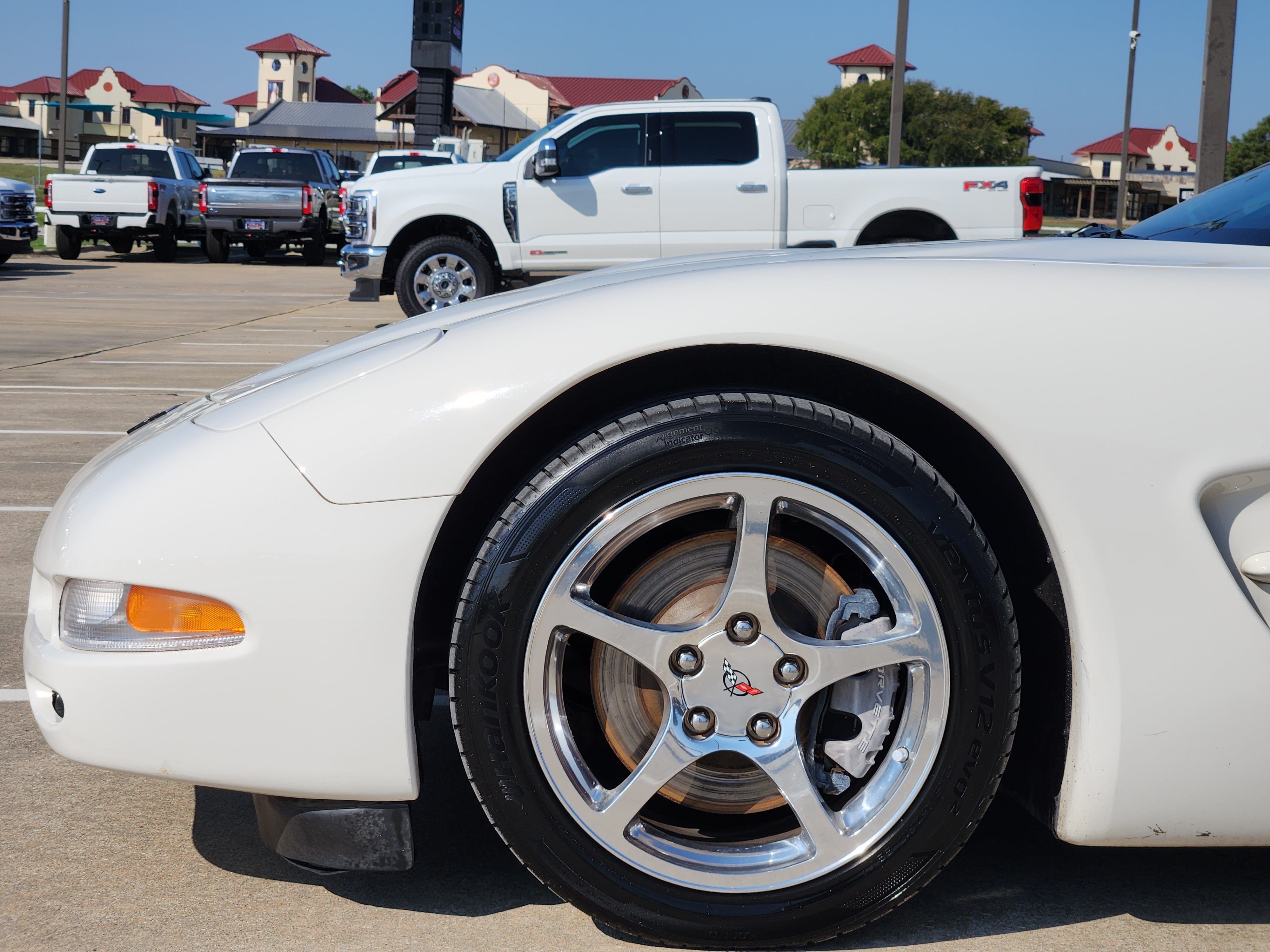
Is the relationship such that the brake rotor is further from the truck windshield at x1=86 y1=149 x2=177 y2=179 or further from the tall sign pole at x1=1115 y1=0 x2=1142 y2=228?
the tall sign pole at x1=1115 y1=0 x2=1142 y2=228

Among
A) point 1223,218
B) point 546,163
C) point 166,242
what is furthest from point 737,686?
point 166,242

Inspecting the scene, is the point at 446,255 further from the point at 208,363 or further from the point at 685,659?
the point at 685,659

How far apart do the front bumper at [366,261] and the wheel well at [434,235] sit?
0.06 m

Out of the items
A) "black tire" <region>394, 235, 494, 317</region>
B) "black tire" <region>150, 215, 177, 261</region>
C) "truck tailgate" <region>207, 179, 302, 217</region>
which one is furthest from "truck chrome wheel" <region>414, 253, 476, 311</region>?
"black tire" <region>150, 215, 177, 261</region>

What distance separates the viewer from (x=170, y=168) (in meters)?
22.3

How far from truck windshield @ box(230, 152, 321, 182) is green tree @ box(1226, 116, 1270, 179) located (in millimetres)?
63319

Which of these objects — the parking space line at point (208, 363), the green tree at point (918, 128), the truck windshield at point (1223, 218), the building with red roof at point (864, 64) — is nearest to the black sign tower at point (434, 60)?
the parking space line at point (208, 363)

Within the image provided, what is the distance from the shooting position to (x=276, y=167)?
22109 mm

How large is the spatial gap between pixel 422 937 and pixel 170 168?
75.7 ft

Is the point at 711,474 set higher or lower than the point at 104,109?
lower

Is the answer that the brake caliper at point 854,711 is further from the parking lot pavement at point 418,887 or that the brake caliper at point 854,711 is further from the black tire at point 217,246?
the black tire at point 217,246

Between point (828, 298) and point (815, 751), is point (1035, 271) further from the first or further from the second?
point (815, 751)

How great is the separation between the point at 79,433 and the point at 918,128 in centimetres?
7594

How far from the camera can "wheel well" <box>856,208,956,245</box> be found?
11078 mm
